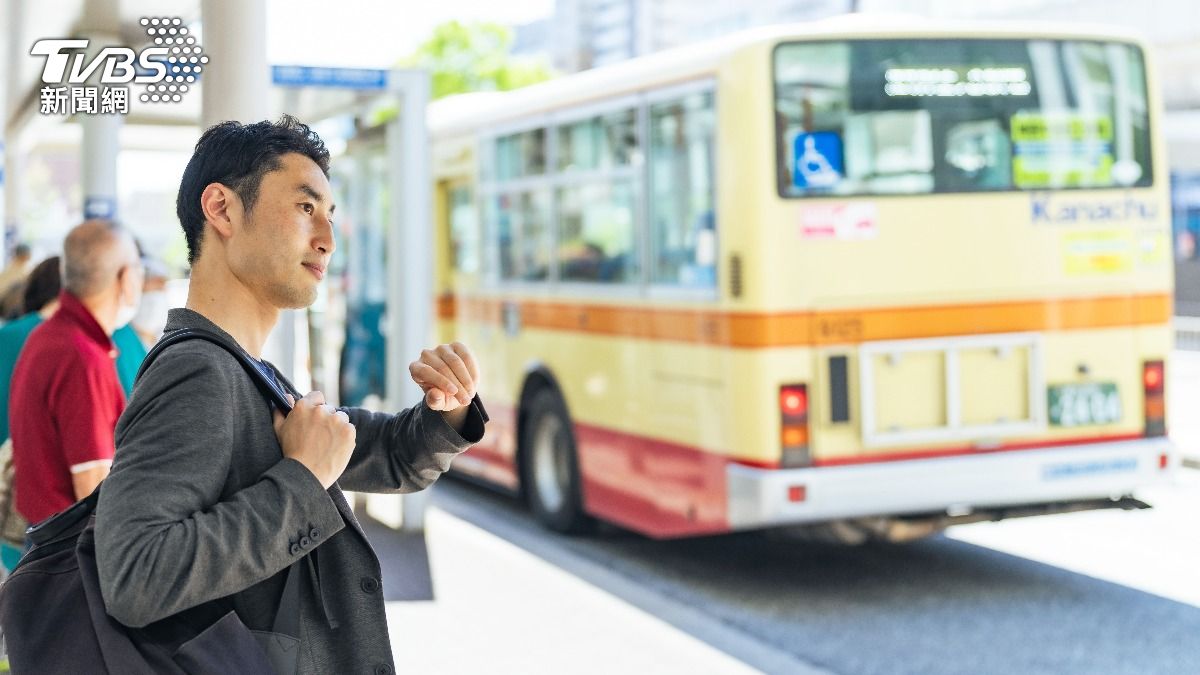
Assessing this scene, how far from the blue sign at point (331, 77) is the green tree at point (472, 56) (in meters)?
47.8

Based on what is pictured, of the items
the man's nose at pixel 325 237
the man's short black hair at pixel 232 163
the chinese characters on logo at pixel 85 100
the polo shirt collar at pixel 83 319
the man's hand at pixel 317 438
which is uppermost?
the chinese characters on logo at pixel 85 100

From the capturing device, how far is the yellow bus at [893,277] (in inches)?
298

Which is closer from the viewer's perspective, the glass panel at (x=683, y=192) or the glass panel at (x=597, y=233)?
the glass panel at (x=683, y=192)

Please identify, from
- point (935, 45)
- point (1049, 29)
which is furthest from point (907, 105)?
point (1049, 29)

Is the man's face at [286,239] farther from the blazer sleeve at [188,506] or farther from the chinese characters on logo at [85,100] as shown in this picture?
the chinese characters on logo at [85,100]

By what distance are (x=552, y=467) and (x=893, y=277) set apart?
3278mm

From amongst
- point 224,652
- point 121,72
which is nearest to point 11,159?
point 121,72

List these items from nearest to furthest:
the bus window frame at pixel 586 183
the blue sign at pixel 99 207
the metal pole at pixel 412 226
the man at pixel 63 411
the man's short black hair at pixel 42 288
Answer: the man at pixel 63 411 → the man's short black hair at pixel 42 288 → the bus window frame at pixel 586 183 → the metal pole at pixel 412 226 → the blue sign at pixel 99 207

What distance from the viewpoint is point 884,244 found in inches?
305

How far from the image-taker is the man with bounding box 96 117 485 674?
2045 mm

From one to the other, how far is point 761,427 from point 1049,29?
8.99ft

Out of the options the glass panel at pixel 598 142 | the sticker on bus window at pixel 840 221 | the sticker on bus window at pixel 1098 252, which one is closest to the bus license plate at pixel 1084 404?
the sticker on bus window at pixel 1098 252

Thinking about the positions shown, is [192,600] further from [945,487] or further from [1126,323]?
[1126,323]

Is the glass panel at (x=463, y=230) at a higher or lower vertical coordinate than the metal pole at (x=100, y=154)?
lower
